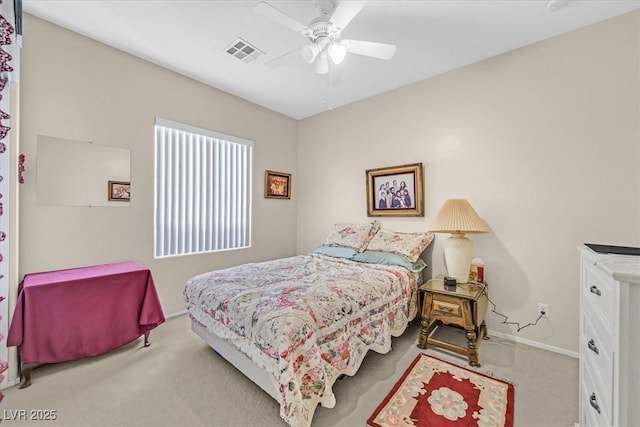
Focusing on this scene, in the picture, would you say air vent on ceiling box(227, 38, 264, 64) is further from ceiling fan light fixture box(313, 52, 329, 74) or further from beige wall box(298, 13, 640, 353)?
beige wall box(298, 13, 640, 353)

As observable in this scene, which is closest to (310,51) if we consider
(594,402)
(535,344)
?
(594,402)

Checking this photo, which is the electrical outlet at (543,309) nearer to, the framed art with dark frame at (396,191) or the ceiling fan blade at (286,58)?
the framed art with dark frame at (396,191)

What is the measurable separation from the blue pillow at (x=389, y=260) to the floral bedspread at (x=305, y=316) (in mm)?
97

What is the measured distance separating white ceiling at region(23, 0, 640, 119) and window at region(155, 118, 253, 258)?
830mm

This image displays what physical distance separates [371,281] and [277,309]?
3.12 feet

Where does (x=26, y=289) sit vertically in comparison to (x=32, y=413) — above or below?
above

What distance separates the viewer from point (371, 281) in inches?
89.5

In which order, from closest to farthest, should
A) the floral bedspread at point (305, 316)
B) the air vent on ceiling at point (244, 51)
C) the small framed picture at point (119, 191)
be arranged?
the floral bedspread at point (305, 316) → the air vent on ceiling at point (244, 51) → the small framed picture at point (119, 191)

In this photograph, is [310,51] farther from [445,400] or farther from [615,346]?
[445,400]

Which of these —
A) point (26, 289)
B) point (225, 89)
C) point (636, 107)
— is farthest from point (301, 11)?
point (26, 289)

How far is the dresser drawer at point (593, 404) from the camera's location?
3.17ft

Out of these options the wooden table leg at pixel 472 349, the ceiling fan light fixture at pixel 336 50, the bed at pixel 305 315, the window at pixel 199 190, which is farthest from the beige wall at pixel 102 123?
the wooden table leg at pixel 472 349

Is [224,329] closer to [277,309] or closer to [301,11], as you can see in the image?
[277,309]

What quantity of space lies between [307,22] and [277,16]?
0.63 m
